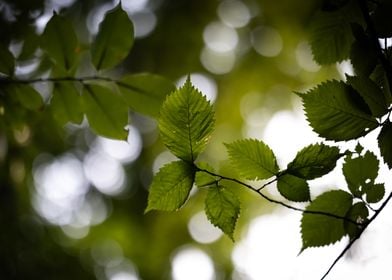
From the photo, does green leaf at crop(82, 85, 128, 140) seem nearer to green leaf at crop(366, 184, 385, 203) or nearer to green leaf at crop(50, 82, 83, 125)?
green leaf at crop(50, 82, 83, 125)

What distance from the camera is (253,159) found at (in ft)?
1.81

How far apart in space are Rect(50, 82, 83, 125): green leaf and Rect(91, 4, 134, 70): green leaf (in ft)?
0.25

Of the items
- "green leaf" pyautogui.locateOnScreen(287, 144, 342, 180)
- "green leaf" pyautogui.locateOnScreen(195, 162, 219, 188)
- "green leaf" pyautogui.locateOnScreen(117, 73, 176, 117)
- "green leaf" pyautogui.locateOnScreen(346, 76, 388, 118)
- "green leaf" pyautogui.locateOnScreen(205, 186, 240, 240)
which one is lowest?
"green leaf" pyautogui.locateOnScreen(117, 73, 176, 117)

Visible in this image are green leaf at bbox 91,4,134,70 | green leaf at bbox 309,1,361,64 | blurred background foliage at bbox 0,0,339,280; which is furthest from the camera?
blurred background foliage at bbox 0,0,339,280

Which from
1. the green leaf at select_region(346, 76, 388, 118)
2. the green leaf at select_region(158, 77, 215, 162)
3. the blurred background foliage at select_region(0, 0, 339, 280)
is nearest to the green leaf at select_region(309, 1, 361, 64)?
the green leaf at select_region(346, 76, 388, 118)

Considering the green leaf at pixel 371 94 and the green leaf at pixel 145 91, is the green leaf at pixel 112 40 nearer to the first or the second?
the green leaf at pixel 145 91

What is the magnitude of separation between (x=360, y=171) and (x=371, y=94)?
0.11 meters

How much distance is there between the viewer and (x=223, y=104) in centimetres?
328

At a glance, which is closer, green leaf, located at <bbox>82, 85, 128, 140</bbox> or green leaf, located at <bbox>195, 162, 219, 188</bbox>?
green leaf, located at <bbox>195, 162, 219, 188</bbox>

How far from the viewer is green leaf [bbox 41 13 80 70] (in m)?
0.75

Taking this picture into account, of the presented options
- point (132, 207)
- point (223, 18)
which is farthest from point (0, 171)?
point (223, 18)

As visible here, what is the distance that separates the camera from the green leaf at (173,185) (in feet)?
1.73

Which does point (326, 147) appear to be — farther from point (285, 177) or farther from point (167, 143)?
point (167, 143)

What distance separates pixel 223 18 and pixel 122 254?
2054 millimetres
